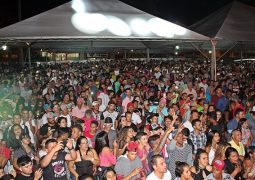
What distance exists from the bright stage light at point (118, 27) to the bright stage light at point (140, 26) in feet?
0.79

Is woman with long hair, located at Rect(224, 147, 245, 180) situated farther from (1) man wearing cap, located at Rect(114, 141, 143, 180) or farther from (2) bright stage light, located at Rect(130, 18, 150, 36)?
(2) bright stage light, located at Rect(130, 18, 150, 36)

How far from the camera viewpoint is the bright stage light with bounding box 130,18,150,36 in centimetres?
1101

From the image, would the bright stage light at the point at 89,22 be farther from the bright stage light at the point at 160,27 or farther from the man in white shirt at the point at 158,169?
the man in white shirt at the point at 158,169

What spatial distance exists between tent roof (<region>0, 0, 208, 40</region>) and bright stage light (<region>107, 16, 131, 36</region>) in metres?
0.13

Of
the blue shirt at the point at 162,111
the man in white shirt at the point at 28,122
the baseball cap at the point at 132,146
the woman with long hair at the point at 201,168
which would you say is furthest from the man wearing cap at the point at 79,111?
the woman with long hair at the point at 201,168

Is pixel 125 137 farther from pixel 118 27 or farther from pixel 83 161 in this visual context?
pixel 118 27

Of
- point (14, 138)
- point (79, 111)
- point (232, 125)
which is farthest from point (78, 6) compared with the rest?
point (232, 125)

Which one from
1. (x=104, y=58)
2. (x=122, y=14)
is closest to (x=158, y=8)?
(x=104, y=58)

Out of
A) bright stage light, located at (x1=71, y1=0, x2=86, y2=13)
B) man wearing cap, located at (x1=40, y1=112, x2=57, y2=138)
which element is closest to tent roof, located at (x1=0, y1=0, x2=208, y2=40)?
bright stage light, located at (x1=71, y1=0, x2=86, y2=13)

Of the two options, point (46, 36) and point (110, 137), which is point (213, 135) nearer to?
point (110, 137)

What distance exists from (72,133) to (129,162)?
156 cm

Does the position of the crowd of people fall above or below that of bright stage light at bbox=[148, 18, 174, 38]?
below

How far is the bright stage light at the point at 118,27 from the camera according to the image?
10.8 meters

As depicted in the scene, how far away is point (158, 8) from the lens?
49.2 meters
